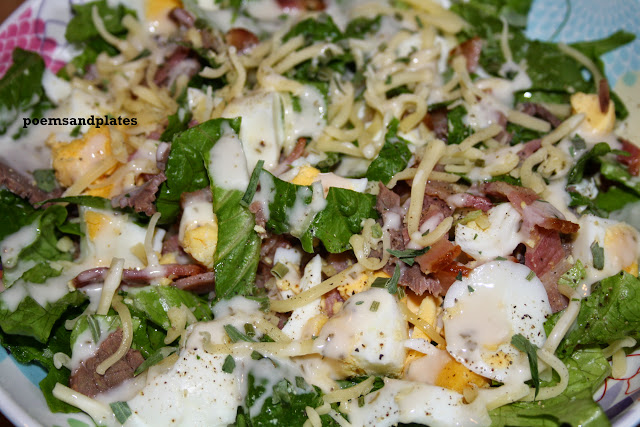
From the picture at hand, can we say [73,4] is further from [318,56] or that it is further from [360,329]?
[360,329]

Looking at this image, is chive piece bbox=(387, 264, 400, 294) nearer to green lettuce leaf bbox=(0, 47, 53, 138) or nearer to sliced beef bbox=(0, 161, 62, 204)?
sliced beef bbox=(0, 161, 62, 204)

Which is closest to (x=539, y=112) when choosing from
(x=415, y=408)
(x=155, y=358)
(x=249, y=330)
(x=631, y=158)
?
(x=631, y=158)

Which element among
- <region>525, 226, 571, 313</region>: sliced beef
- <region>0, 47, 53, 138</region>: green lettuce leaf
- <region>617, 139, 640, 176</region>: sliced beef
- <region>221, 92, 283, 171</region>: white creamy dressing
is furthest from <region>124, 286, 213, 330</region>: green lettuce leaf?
<region>617, 139, 640, 176</region>: sliced beef

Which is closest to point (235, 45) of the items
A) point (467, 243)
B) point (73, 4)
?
point (73, 4)

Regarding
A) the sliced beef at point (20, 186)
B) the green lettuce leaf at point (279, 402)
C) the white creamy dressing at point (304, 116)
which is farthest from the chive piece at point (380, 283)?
the sliced beef at point (20, 186)

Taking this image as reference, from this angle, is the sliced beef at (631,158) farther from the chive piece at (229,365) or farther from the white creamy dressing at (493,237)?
the chive piece at (229,365)
